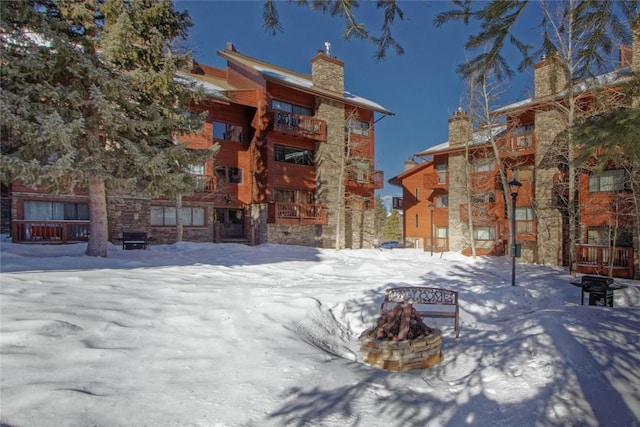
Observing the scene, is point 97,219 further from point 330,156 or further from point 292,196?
point 330,156

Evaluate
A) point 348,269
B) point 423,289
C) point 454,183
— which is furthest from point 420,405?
point 454,183

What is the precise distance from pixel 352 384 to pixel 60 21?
40.6 feet

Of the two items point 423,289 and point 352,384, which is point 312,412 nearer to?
point 352,384

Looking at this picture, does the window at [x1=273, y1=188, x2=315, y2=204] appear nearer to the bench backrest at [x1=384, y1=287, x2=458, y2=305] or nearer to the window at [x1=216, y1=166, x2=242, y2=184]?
the window at [x1=216, y1=166, x2=242, y2=184]

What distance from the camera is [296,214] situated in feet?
77.0

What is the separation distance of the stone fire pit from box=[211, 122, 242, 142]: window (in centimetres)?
1983

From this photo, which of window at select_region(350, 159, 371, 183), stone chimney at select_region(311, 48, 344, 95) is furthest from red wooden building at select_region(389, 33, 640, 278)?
stone chimney at select_region(311, 48, 344, 95)

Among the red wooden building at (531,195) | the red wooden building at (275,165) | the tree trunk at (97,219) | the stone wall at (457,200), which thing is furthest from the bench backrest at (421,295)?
the stone wall at (457,200)

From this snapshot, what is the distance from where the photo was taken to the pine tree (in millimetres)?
9781

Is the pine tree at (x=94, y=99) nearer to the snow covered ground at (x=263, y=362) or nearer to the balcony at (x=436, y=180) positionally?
the snow covered ground at (x=263, y=362)

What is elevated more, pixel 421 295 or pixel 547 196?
pixel 547 196

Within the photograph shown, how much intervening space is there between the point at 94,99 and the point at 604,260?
72.3ft

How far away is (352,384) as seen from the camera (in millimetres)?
4484

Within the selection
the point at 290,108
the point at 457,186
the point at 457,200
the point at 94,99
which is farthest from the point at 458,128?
the point at 94,99
